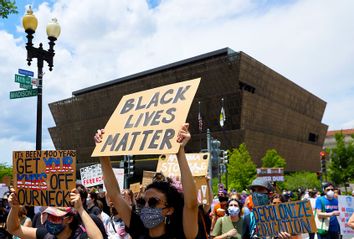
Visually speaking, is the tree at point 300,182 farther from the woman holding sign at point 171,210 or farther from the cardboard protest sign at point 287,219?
the woman holding sign at point 171,210

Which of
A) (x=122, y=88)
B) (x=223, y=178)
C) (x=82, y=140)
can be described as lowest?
(x=223, y=178)

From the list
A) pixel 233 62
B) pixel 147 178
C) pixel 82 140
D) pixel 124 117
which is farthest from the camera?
pixel 82 140

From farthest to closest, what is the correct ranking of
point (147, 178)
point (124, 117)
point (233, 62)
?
point (233, 62), point (147, 178), point (124, 117)

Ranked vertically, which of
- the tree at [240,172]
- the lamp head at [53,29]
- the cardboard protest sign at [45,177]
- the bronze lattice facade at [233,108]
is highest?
the bronze lattice facade at [233,108]

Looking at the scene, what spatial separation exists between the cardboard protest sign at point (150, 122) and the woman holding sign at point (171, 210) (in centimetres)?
21

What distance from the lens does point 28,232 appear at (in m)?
4.21

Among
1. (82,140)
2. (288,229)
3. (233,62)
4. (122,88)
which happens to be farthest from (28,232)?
(82,140)

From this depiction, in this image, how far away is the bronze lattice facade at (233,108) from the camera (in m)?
57.1

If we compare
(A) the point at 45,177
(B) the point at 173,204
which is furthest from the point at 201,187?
(B) the point at 173,204

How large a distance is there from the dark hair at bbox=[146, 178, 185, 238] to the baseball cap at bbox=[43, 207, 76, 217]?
3.10 ft

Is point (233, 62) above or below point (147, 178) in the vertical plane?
above

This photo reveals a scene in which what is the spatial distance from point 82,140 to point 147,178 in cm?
7810

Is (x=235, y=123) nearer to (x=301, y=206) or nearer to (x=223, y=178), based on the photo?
(x=223, y=178)

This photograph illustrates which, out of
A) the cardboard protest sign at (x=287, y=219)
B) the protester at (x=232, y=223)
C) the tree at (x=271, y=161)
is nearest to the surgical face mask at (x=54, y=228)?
the cardboard protest sign at (x=287, y=219)
